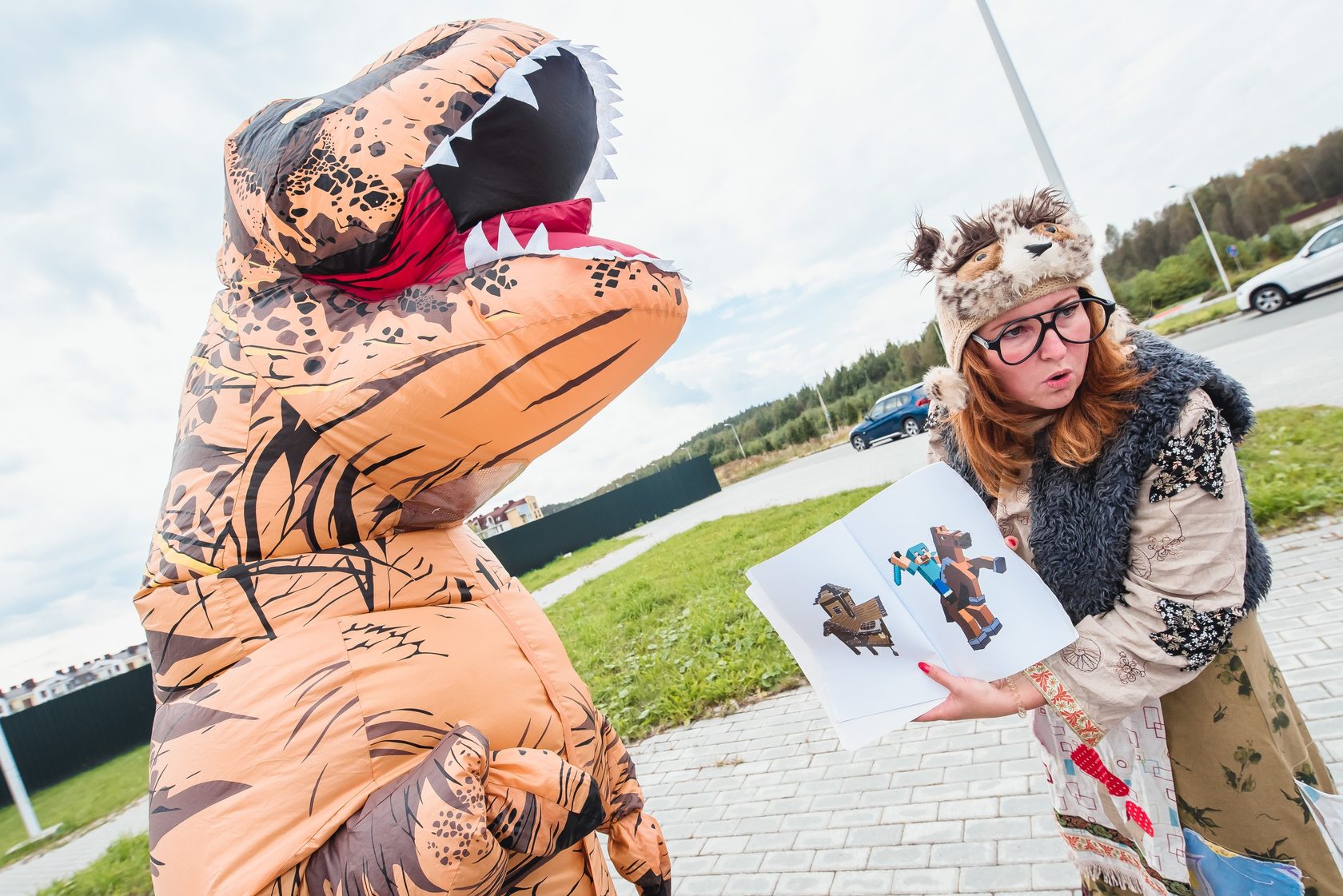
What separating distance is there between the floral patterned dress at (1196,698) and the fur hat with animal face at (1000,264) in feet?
1.11

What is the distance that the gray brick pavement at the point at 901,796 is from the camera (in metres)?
2.50

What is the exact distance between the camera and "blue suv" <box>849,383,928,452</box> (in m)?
18.1

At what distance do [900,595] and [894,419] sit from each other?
1797 cm

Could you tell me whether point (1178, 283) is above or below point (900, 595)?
below

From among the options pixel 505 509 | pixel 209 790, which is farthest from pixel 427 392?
pixel 505 509

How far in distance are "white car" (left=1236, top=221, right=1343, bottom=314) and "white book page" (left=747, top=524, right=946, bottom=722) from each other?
1759cm

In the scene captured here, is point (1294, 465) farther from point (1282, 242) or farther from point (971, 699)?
point (1282, 242)

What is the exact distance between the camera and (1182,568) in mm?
1327

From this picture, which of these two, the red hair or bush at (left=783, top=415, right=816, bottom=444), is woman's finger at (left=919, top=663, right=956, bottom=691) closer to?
the red hair

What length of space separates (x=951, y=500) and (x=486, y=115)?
123 cm

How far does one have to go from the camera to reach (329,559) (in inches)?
46.4

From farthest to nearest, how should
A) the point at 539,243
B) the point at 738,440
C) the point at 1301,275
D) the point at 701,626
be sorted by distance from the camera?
the point at 738,440
the point at 1301,275
the point at 701,626
the point at 539,243

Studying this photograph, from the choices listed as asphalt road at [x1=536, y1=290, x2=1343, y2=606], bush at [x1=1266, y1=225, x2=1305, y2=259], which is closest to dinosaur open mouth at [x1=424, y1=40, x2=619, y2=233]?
asphalt road at [x1=536, y1=290, x2=1343, y2=606]

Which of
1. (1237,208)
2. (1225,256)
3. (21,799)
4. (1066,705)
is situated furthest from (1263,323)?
(1237,208)
